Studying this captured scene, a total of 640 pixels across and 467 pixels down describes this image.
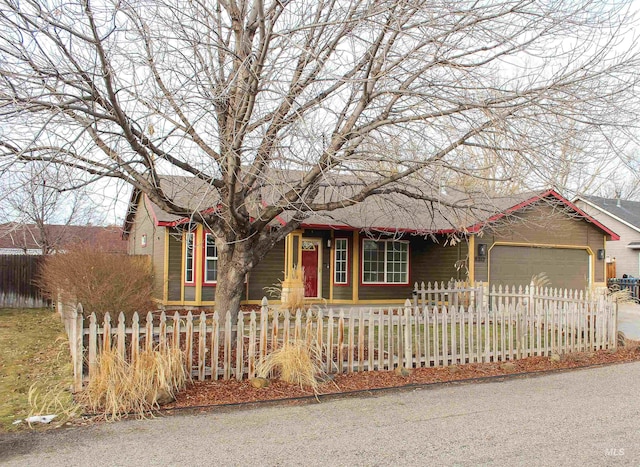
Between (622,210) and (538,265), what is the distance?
17125 mm

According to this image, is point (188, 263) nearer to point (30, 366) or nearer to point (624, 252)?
point (30, 366)

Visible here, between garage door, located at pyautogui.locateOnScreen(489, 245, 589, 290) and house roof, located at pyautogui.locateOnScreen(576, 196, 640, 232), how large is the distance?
32.5ft

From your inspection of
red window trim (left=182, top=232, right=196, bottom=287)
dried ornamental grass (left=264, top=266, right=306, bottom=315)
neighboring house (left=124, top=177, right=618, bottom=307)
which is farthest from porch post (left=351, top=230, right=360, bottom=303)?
red window trim (left=182, top=232, right=196, bottom=287)

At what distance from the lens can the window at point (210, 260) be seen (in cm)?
1612

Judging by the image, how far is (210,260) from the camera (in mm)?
16234

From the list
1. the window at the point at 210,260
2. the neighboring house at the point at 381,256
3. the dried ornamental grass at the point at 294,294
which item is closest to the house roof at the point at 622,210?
the neighboring house at the point at 381,256

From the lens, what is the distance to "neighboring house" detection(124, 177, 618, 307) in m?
16.1

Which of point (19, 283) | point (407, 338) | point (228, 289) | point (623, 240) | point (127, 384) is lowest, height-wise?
point (127, 384)

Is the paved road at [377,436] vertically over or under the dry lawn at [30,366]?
under

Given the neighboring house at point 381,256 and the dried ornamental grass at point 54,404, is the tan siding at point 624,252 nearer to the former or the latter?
the neighboring house at point 381,256

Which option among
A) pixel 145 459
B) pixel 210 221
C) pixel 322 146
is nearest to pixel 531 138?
pixel 322 146

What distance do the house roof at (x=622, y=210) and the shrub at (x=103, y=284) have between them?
2484 centimetres

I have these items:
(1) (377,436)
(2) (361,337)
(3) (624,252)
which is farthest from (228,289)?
(3) (624,252)

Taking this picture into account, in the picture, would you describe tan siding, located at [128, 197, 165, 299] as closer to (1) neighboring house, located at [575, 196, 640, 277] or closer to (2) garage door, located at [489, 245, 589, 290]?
(2) garage door, located at [489, 245, 589, 290]
